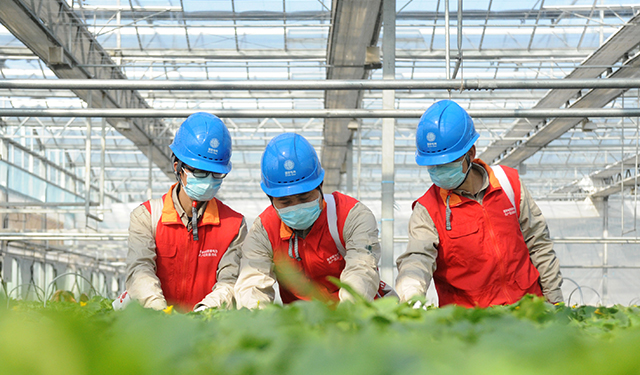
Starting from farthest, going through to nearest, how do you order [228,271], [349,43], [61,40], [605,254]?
1. [605,254]
2. [61,40]
3. [349,43]
4. [228,271]

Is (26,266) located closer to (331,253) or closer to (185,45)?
(185,45)

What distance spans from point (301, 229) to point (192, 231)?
655 millimetres

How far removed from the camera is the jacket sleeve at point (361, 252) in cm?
279

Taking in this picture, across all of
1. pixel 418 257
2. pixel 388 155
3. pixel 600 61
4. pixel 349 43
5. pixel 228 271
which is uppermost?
pixel 600 61

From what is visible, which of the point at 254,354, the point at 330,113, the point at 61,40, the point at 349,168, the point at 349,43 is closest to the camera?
the point at 254,354

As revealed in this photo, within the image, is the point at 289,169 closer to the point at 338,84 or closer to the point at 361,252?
the point at 361,252

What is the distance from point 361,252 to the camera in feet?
9.92

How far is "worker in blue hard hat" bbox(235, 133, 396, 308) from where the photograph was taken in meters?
3.07

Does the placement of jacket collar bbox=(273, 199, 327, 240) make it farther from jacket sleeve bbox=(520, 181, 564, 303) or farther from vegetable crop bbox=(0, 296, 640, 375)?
vegetable crop bbox=(0, 296, 640, 375)

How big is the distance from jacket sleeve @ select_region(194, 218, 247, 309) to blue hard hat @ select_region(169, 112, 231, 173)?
Answer: 42 cm

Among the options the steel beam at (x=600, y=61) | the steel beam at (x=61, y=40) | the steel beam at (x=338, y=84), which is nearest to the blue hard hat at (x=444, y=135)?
the steel beam at (x=338, y=84)

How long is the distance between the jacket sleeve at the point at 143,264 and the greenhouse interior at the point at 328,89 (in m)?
0.40

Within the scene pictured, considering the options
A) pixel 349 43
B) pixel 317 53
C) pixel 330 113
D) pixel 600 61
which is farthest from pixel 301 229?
pixel 317 53

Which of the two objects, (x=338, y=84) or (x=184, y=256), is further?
(x=338, y=84)
